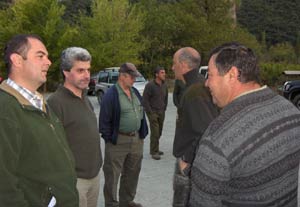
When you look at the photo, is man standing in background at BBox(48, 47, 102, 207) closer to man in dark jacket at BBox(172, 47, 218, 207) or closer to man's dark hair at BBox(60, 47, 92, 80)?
man's dark hair at BBox(60, 47, 92, 80)

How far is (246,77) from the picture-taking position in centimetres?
208

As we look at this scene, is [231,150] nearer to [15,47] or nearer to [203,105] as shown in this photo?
[15,47]

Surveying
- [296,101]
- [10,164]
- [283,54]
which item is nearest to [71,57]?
[10,164]

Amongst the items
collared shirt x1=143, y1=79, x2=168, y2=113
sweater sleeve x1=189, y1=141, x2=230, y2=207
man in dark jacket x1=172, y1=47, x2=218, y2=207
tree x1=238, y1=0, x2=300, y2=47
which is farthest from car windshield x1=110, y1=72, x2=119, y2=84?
tree x1=238, y1=0, x2=300, y2=47

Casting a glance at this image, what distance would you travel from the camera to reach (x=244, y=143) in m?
1.93

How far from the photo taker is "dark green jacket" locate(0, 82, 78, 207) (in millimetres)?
2168

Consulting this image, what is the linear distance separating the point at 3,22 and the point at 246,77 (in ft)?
111

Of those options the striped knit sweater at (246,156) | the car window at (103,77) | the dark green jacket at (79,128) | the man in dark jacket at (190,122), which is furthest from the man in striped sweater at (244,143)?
the car window at (103,77)

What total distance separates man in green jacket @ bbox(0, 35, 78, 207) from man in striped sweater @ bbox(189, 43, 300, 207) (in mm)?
802

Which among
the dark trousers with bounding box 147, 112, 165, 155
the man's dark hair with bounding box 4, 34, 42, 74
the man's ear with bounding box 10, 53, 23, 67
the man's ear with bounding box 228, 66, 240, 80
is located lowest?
the dark trousers with bounding box 147, 112, 165, 155

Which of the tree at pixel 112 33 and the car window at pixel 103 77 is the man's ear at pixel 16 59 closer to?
the car window at pixel 103 77

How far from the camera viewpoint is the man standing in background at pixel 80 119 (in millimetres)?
3652

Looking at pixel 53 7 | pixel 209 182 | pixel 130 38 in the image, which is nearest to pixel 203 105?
pixel 209 182

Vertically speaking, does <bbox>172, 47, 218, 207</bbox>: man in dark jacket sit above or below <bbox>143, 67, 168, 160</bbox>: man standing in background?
above
